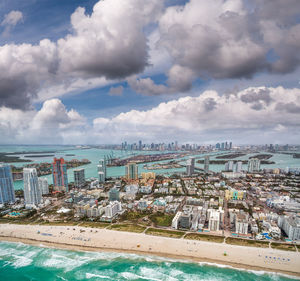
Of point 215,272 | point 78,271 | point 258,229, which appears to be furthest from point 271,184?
point 78,271

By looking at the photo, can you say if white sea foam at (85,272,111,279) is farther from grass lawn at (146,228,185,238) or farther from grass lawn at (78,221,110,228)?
grass lawn at (78,221,110,228)

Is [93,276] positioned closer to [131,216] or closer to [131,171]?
[131,216]

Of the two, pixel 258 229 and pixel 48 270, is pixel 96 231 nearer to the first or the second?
pixel 48 270

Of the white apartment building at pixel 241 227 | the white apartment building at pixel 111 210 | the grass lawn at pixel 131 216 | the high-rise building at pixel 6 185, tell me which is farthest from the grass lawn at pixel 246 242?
the high-rise building at pixel 6 185

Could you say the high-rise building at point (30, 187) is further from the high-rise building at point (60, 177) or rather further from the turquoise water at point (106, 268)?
the turquoise water at point (106, 268)

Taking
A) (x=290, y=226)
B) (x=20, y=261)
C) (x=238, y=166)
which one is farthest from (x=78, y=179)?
(x=238, y=166)
